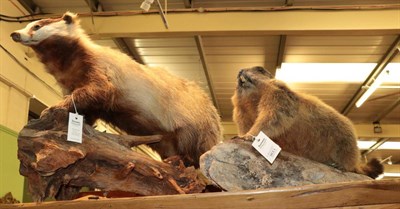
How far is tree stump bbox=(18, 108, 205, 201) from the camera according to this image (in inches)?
56.2

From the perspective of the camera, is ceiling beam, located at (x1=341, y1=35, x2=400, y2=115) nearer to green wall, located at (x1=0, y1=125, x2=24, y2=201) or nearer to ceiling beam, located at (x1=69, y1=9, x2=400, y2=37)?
ceiling beam, located at (x1=69, y1=9, x2=400, y2=37)

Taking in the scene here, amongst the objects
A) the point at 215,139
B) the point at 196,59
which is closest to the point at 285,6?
the point at 196,59

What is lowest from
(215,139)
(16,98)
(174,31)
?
(215,139)

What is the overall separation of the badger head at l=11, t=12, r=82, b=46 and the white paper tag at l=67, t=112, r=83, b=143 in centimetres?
43

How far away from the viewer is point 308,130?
158cm

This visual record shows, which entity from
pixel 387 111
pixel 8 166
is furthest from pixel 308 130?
pixel 387 111

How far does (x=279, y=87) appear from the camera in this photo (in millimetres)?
1688

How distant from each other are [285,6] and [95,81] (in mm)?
2624

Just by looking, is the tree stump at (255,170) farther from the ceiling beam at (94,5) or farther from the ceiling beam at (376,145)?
the ceiling beam at (376,145)

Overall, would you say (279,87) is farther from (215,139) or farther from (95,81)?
(95,81)

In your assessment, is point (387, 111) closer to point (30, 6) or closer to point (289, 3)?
point (289, 3)

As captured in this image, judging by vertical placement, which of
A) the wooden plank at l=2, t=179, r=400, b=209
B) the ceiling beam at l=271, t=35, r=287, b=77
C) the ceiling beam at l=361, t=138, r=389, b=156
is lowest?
the wooden plank at l=2, t=179, r=400, b=209

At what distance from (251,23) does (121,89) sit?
2.30 m

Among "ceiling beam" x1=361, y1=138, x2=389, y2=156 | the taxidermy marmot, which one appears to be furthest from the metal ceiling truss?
"ceiling beam" x1=361, y1=138, x2=389, y2=156
